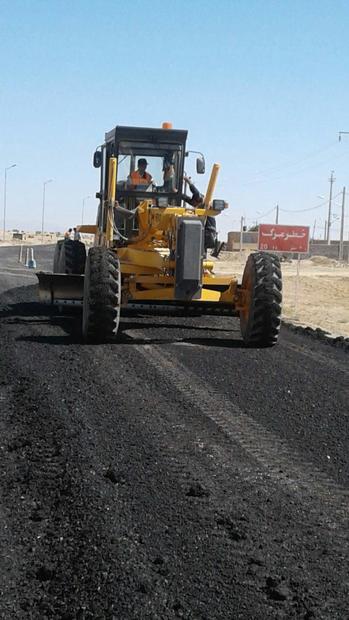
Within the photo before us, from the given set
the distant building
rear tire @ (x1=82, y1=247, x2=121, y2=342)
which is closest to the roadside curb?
rear tire @ (x1=82, y1=247, x2=121, y2=342)

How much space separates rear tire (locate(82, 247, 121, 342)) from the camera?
12.3 metres

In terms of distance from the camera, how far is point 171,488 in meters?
6.00

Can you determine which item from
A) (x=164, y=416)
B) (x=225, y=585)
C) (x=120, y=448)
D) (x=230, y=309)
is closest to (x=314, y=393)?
(x=164, y=416)

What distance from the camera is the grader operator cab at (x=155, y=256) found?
12.7 m

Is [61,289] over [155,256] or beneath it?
beneath

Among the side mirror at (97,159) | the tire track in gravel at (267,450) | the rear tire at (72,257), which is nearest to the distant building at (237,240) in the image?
the rear tire at (72,257)

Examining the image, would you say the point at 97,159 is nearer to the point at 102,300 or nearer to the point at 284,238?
the point at 102,300

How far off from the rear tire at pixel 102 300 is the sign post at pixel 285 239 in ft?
39.7

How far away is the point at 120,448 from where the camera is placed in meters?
6.93

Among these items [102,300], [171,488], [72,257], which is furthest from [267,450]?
[72,257]

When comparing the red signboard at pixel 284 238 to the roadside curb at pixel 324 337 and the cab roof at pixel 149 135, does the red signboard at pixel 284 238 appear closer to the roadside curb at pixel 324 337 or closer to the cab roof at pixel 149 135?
the roadside curb at pixel 324 337

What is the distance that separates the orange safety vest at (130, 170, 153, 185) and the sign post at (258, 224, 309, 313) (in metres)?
9.88

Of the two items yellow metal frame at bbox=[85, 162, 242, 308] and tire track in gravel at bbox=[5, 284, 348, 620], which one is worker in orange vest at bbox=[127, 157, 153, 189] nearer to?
yellow metal frame at bbox=[85, 162, 242, 308]

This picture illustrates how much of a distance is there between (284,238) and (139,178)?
1161 centimetres
